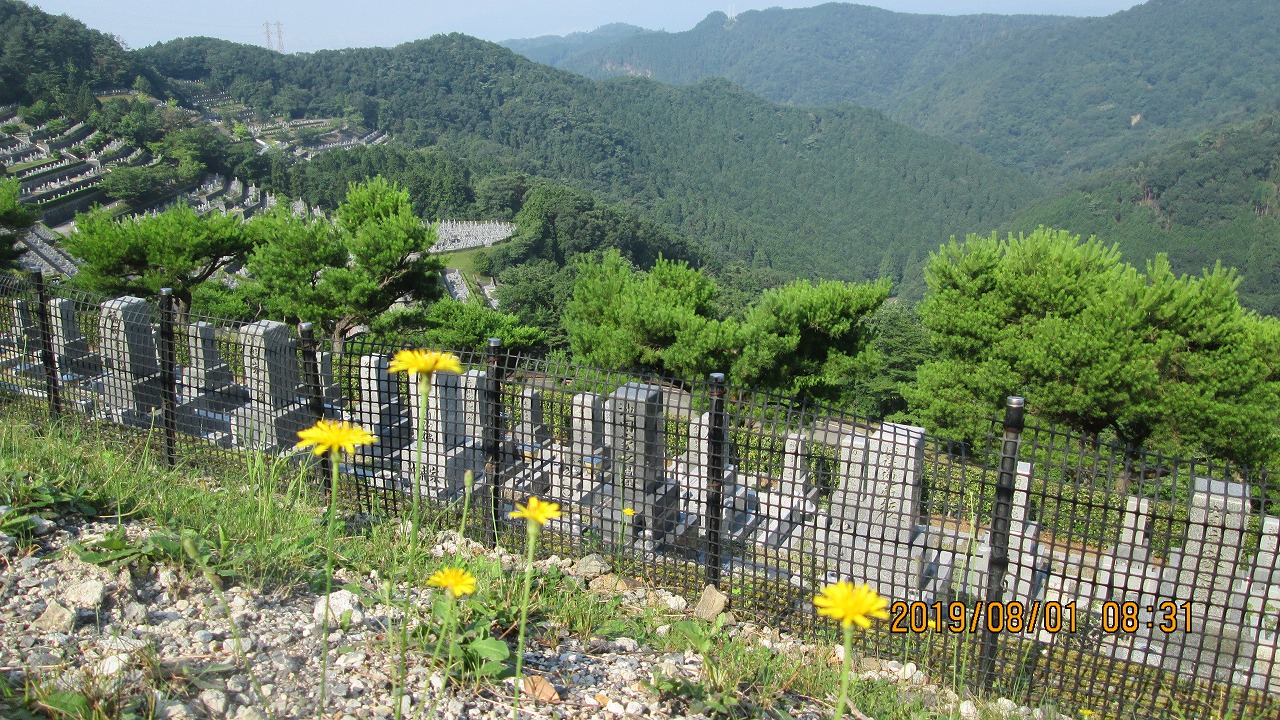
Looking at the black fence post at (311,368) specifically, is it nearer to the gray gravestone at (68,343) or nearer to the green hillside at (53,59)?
the gray gravestone at (68,343)

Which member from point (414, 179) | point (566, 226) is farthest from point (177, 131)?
point (566, 226)

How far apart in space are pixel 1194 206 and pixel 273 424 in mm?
105709

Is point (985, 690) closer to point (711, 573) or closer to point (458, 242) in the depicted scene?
point (711, 573)

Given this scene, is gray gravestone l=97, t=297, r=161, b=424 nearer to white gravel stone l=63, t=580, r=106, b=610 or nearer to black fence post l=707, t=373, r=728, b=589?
white gravel stone l=63, t=580, r=106, b=610

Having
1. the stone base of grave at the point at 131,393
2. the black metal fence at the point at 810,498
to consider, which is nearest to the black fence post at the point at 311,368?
the black metal fence at the point at 810,498

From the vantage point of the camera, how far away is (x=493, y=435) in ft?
12.4

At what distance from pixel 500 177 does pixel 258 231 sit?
63594mm

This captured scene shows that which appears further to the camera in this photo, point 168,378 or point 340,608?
point 168,378

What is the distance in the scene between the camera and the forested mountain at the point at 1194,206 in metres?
80.9

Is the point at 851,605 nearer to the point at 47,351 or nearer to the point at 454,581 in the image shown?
the point at 454,581

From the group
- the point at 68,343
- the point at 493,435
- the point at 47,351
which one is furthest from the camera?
the point at 68,343

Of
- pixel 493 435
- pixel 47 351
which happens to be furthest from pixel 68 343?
pixel 493 435

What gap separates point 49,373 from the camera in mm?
4883
